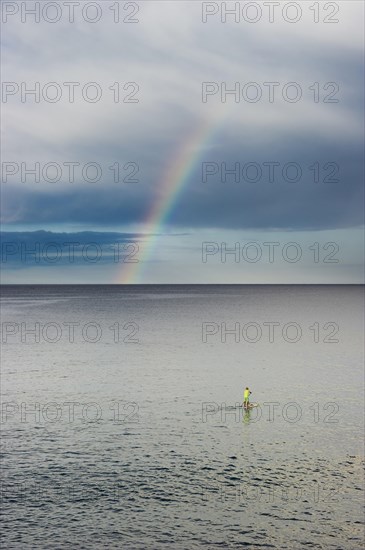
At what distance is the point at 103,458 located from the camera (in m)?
53.3

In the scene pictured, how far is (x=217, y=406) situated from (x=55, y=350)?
67.3 metres

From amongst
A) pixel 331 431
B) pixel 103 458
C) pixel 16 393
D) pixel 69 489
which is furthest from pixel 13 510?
pixel 16 393

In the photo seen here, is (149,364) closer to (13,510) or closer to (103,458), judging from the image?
(103,458)

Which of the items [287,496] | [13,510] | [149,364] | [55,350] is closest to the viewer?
[13,510]

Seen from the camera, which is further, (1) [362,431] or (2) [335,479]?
(1) [362,431]

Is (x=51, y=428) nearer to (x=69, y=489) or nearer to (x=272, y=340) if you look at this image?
(x=69, y=489)

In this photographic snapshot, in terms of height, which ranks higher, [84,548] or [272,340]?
[272,340]

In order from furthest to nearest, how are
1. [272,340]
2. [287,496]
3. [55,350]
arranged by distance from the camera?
1. [272,340]
2. [55,350]
3. [287,496]

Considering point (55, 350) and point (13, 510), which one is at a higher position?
point (55, 350)

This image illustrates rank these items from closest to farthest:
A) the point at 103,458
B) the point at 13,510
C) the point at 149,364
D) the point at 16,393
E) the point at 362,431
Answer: the point at 13,510 → the point at 103,458 → the point at 362,431 → the point at 16,393 → the point at 149,364

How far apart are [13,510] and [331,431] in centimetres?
3338

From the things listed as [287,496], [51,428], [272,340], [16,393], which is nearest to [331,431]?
[287,496]

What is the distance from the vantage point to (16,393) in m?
81.7

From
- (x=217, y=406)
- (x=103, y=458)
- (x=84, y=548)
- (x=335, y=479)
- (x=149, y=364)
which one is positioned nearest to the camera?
(x=84, y=548)
